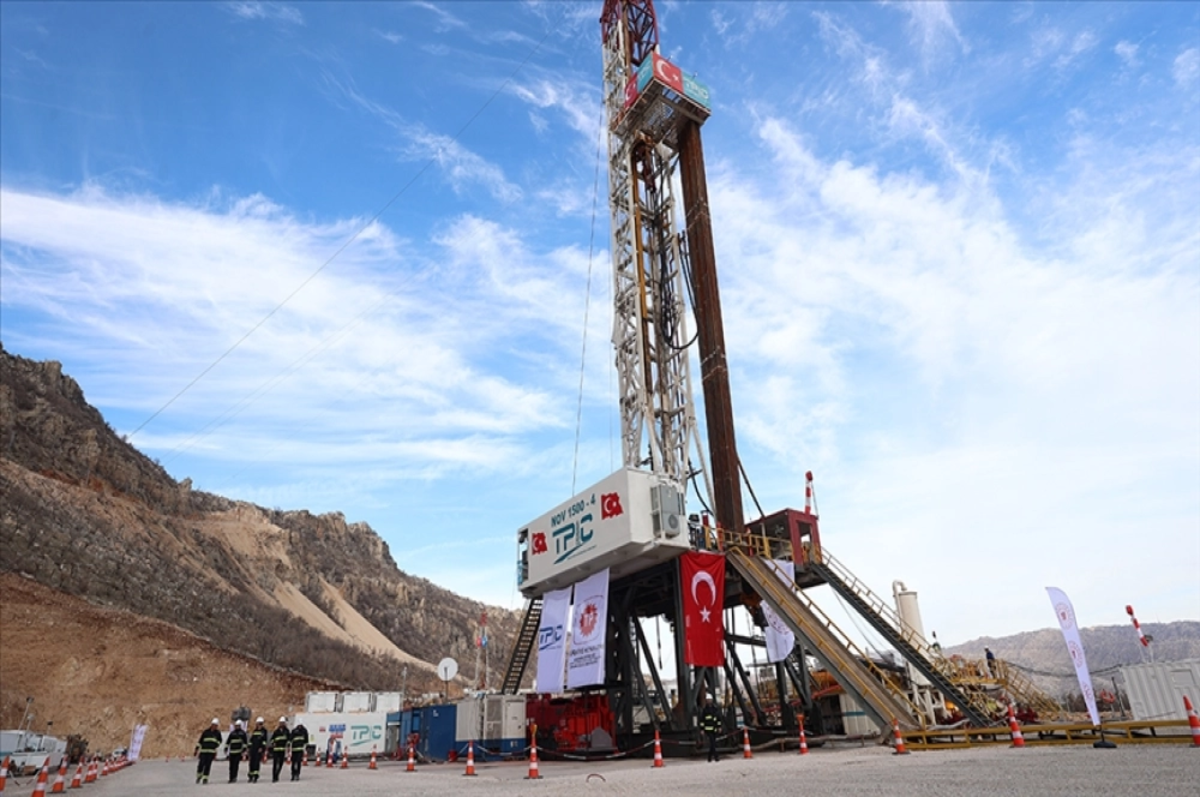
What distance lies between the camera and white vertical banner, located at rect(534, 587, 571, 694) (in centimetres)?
2273

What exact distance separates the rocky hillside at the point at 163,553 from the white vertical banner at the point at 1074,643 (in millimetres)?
46267

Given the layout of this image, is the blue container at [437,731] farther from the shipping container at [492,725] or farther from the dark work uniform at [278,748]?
the dark work uniform at [278,748]

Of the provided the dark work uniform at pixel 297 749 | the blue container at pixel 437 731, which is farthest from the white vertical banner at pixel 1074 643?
the blue container at pixel 437 731

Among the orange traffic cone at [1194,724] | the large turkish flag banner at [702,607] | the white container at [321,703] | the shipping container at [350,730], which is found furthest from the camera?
the white container at [321,703]

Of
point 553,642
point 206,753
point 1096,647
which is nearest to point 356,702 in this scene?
point 553,642

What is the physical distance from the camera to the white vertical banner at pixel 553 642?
74.6 feet

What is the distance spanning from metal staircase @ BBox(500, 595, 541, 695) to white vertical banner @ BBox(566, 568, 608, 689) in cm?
508

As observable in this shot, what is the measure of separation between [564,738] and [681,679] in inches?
219

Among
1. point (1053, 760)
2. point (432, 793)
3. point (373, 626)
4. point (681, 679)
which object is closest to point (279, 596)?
point (373, 626)

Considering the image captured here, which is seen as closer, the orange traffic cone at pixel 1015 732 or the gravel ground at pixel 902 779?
the gravel ground at pixel 902 779

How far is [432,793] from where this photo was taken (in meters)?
11.1

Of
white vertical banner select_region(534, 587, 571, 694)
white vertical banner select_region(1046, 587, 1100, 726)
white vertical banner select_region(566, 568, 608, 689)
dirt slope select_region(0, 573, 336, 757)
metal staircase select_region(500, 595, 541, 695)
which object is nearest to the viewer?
white vertical banner select_region(1046, 587, 1100, 726)

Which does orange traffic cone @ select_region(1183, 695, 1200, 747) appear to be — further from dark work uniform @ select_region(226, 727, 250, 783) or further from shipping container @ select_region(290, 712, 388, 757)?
shipping container @ select_region(290, 712, 388, 757)

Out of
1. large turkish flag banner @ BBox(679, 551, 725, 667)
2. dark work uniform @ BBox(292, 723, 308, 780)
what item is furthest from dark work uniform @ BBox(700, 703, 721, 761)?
dark work uniform @ BBox(292, 723, 308, 780)
